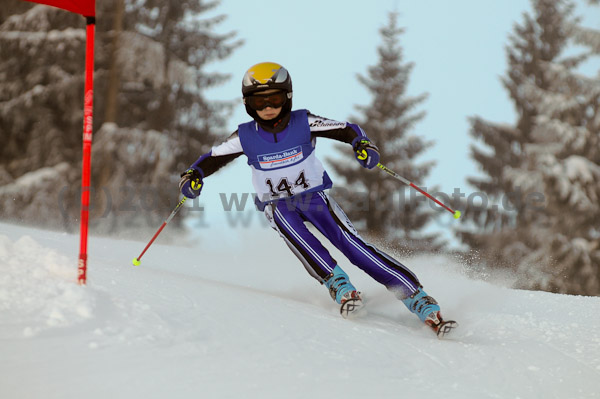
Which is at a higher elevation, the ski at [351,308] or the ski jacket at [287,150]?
the ski jacket at [287,150]

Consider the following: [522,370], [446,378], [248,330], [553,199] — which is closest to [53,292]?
[248,330]

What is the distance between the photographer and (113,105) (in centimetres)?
1389

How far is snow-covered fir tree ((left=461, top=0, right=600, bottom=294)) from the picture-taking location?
14352mm

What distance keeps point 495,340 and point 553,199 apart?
488 inches

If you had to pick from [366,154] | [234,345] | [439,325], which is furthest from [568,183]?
[234,345]

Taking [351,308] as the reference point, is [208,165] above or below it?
above

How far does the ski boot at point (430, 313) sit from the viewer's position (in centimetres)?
360

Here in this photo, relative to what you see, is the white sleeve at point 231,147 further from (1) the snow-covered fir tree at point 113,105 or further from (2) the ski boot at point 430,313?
(1) the snow-covered fir tree at point 113,105

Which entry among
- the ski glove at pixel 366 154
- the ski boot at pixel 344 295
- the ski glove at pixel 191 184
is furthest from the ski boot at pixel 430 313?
the ski glove at pixel 191 184

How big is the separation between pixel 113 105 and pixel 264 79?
10860mm

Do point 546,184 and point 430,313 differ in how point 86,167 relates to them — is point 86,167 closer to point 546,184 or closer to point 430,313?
point 430,313

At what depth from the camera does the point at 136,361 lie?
2.29 metres

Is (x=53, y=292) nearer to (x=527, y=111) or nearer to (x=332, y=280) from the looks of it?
(x=332, y=280)

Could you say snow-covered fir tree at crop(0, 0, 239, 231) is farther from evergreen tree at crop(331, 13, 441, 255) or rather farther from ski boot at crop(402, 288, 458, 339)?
ski boot at crop(402, 288, 458, 339)
